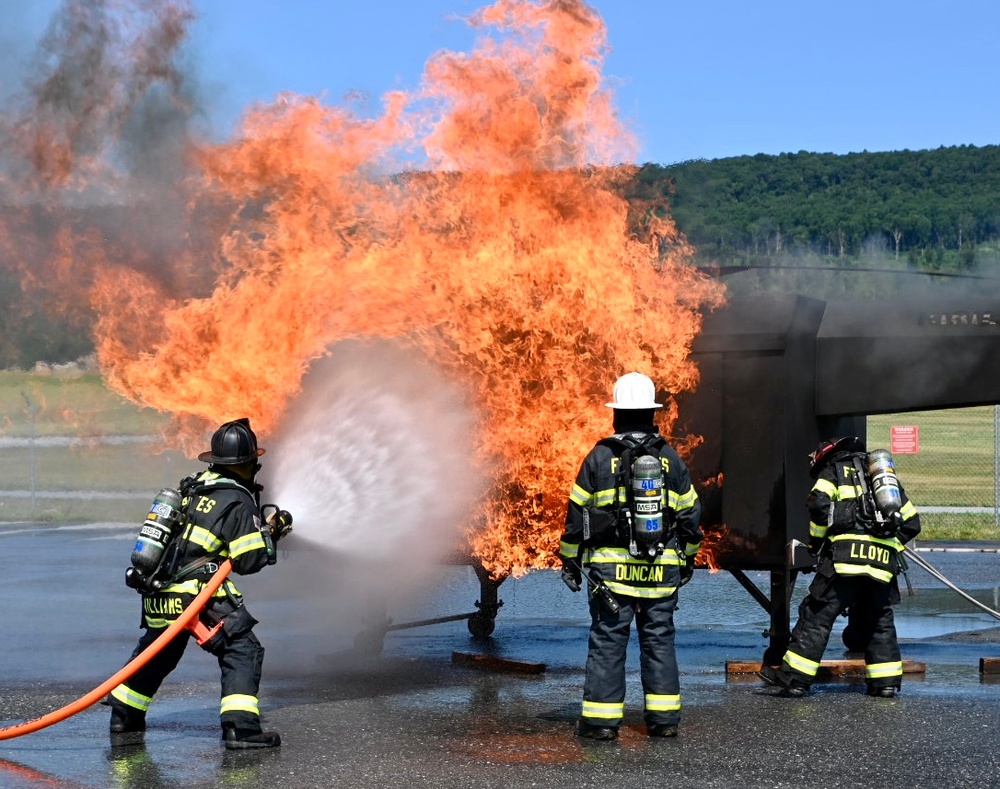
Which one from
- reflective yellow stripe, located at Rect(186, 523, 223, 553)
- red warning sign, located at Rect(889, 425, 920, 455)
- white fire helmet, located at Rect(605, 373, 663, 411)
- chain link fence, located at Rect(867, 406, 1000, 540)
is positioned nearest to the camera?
reflective yellow stripe, located at Rect(186, 523, 223, 553)

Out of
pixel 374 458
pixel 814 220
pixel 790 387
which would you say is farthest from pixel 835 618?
pixel 814 220

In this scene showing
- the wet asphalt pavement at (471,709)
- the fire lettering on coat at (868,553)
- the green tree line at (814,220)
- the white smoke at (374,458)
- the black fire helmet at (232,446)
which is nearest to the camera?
the wet asphalt pavement at (471,709)

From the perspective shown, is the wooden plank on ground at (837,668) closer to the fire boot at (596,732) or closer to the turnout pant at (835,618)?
the turnout pant at (835,618)

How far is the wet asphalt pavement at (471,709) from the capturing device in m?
5.89

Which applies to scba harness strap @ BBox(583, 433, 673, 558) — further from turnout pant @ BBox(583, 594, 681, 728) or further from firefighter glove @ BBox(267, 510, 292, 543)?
firefighter glove @ BBox(267, 510, 292, 543)

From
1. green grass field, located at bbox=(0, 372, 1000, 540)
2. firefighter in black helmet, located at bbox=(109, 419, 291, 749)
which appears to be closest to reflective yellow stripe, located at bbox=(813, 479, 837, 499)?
firefighter in black helmet, located at bbox=(109, 419, 291, 749)

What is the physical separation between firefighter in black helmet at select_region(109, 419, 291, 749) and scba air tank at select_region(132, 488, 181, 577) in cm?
7

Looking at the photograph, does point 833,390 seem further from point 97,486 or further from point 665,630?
point 97,486

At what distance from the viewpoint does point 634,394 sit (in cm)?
711

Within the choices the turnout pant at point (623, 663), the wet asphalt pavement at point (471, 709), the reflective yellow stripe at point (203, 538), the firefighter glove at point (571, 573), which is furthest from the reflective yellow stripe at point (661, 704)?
the reflective yellow stripe at point (203, 538)

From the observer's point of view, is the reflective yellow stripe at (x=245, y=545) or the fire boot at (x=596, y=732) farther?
the fire boot at (x=596, y=732)

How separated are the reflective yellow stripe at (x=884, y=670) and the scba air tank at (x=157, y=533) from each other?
3.96m

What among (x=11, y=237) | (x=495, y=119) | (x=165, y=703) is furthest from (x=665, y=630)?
(x=11, y=237)

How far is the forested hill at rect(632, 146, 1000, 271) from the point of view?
1020 centimetres
